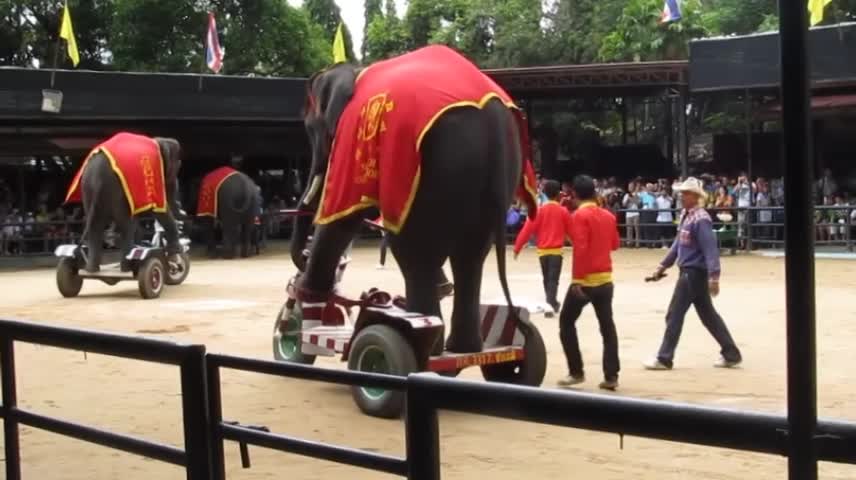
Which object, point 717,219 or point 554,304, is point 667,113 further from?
point 554,304

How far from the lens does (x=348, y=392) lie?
27.9 feet

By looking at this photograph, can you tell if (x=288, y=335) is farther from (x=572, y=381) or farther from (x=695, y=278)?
(x=695, y=278)

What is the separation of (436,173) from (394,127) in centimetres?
39

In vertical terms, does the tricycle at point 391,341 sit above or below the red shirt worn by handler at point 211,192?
below

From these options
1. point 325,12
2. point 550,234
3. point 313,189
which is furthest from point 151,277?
point 325,12

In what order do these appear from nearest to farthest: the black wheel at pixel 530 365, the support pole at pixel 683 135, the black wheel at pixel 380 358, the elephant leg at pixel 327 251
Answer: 1. the black wheel at pixel 380 358
2. the black wheel at pixel 530 365
3. the elephant leg at pixel 327 251
4. the support pole at pixel 683 135

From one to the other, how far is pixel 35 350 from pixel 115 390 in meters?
1.49

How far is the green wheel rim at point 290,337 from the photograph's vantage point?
9258 millimetres

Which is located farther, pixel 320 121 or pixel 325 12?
pixel 325 12

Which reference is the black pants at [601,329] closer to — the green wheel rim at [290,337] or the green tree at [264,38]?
the green wheel rim at [290,337]

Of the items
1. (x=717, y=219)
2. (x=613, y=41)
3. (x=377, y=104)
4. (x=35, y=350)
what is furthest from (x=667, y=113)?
(x=35, y=350)

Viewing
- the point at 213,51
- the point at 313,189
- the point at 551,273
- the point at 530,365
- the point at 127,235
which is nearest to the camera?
the point at 530,365

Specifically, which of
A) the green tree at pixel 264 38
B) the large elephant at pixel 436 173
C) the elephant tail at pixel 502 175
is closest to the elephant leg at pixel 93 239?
the large elephant at pixel 436 173

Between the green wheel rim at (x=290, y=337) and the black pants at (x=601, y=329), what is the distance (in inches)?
81.5
